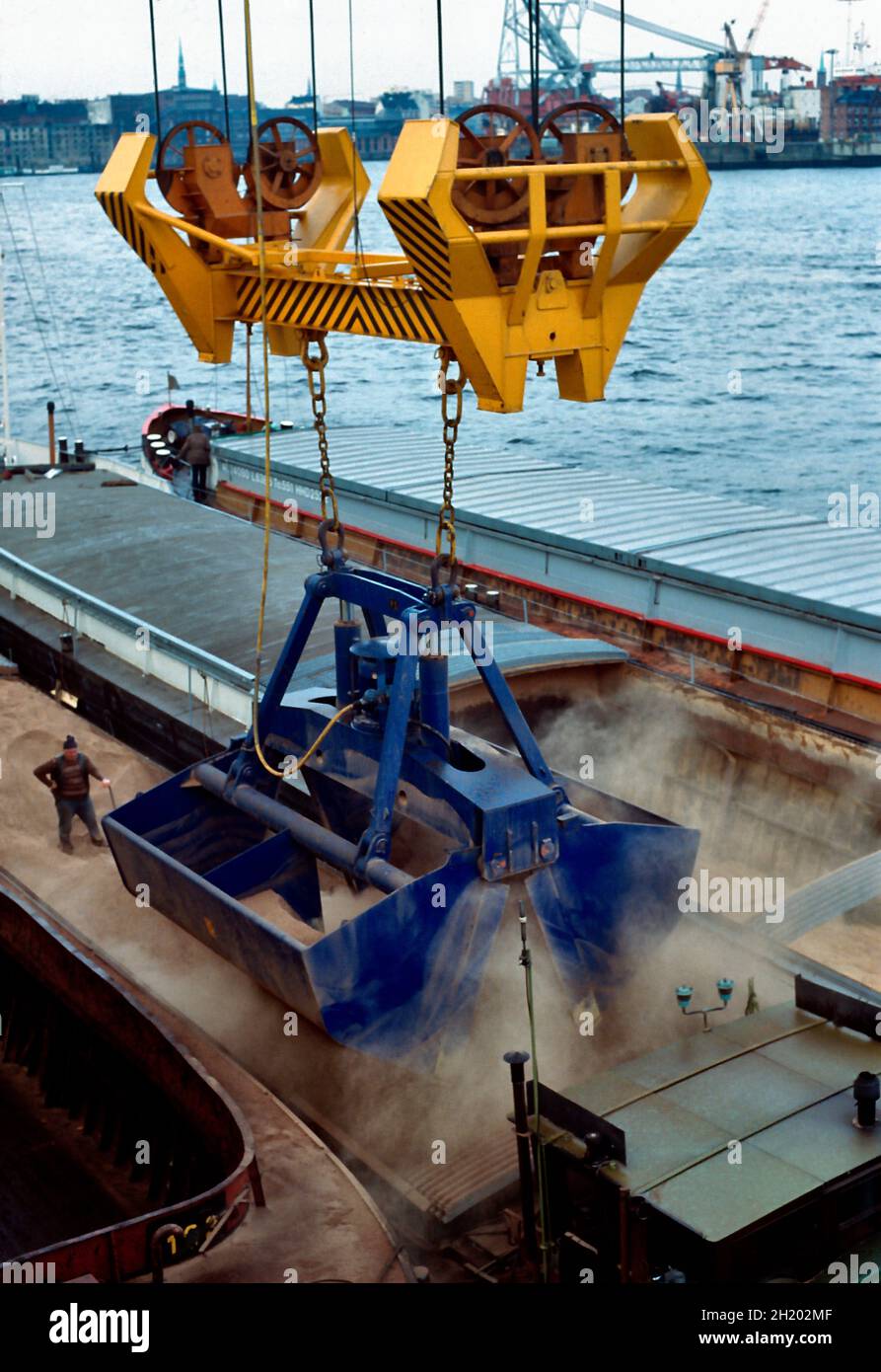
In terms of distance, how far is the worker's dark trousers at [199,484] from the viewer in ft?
103

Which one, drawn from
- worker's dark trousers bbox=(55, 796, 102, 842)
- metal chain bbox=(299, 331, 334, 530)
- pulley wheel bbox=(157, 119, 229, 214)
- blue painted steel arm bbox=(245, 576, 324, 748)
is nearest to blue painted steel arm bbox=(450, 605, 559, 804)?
blue painted steel arm bbox=(245, 576, 324, 748)

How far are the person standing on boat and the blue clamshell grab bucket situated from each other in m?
17.7

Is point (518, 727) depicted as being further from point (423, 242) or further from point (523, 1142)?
point (523, 1142)

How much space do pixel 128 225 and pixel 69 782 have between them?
6.11 metres

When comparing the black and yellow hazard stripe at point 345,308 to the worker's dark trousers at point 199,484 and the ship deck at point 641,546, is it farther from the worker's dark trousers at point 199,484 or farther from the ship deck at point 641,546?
the worker's dark trousers at point 199,484

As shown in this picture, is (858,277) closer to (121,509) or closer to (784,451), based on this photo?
(784,451)

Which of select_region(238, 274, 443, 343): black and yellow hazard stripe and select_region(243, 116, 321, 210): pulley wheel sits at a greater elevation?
select_region(243, 116, 321, 210): pulley wheel

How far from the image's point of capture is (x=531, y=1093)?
9461mm

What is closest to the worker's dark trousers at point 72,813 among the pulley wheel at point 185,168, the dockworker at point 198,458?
the pulley wheel at point 185,168

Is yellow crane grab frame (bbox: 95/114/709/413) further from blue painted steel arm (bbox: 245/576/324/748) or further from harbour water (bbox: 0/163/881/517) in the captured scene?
harbour water (bbox: 0/163/881/517)

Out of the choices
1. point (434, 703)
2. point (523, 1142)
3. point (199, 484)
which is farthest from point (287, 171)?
point (199, 484)

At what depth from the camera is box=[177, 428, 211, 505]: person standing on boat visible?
31.3 m

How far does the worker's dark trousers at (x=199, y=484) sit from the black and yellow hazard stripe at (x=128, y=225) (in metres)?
17.9
